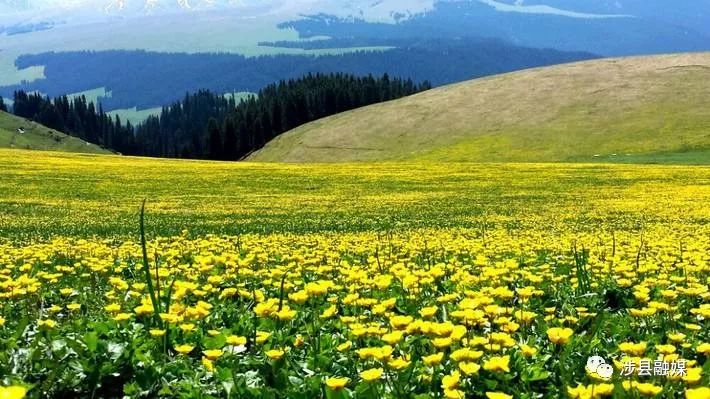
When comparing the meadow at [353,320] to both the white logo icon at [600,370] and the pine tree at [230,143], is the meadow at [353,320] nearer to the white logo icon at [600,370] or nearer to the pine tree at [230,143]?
the white logo icon at [600,370]

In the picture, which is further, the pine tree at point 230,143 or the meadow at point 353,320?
the pine tree at point 230,143

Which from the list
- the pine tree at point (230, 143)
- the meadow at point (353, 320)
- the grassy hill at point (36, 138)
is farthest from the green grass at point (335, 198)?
the grassy hill at point (36, 138)

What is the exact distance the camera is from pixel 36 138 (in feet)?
527

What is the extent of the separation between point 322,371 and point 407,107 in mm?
118598

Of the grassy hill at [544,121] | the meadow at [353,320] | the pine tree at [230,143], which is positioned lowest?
the pine tree at [230,143]

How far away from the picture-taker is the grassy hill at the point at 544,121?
85.1 metres

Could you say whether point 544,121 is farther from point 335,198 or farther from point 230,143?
point 230,143

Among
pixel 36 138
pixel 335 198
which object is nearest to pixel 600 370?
pixel 335 198

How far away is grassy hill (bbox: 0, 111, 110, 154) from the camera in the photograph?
152 metres

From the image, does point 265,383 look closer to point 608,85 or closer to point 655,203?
point 655,203

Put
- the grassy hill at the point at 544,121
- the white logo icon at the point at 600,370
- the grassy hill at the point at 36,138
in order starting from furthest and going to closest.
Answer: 1. the grassy hill at the point at 36,138
2. the grassy hill at the point at 544,121
3. the white logo icon at the point at 600,370

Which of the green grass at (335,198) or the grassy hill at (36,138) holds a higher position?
the green grass at (335,198)

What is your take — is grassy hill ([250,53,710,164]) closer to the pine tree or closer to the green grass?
the pine tree

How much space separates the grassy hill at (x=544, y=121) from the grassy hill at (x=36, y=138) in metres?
58.6
